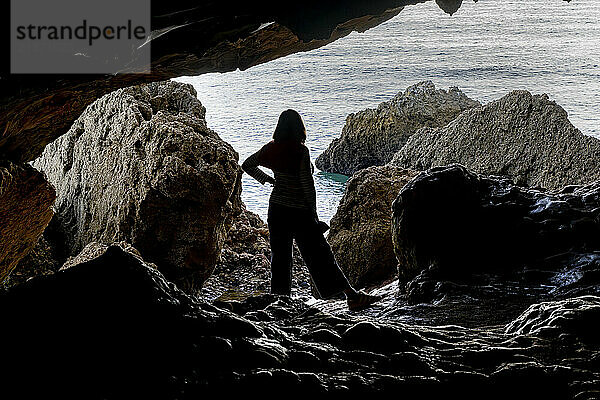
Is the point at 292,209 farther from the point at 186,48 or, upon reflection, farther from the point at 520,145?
the point at 520,145

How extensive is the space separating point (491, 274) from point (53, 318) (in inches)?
79.7

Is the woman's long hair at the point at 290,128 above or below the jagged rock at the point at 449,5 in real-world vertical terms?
below

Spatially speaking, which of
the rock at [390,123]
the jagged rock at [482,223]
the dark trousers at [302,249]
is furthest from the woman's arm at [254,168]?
the rock at [390,123]

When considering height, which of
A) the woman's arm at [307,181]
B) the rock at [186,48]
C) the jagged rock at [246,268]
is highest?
the rock at [186,48]

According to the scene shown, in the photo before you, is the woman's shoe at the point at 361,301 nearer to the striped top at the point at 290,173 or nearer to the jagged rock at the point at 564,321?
the striped top at the point at 290,173

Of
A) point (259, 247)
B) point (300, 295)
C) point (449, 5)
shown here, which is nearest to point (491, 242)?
point (449, 5)

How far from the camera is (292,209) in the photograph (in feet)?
12.3

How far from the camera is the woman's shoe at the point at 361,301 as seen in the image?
334cm

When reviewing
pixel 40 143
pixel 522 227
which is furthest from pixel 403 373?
pixel 40 143

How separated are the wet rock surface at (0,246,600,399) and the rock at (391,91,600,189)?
161 inches

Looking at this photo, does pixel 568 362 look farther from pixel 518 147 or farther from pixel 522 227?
pixel 518 147

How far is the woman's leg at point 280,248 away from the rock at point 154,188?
650 millimetres

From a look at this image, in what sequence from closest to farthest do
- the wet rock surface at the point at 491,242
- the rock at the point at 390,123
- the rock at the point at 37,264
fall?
the wet rock surface at the point at 491,242
the rock at the point at 37,264
the rock at the point at 390,123

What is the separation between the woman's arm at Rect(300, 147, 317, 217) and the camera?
12.1ft
